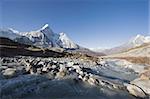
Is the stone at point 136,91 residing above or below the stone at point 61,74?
below

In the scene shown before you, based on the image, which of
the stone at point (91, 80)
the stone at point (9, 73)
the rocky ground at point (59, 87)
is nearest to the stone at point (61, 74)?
the rocky ground at point (59, 87)

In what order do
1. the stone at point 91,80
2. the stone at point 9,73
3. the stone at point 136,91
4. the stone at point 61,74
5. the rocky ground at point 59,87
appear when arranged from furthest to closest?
the stone at point 61,74 → the stone at point 91,80 → the stone at point 9,73 → the stone at point 136,91 → the rocky ground at point 59,87

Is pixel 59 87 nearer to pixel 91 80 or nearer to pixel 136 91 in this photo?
pixel 91 80

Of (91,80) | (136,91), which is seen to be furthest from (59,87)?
(136,91)

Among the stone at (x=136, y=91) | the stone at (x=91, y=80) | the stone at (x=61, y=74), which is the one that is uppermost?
the stone at (x=61, y=74)

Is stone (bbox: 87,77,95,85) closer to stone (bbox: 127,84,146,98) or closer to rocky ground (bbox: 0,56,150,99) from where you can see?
rocky ground (bbox: 0,56,150,99)

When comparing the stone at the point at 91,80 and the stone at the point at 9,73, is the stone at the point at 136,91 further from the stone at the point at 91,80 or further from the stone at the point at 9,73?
the stone at the point at 9,73

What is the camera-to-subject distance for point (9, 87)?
34.9ft

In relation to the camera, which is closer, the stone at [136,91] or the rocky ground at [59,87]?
the rocky ground at [59,87]

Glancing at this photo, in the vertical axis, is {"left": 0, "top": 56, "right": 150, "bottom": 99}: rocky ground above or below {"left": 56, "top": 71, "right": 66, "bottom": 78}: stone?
below

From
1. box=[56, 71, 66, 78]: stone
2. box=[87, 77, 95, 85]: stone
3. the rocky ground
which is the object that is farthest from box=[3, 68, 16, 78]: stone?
box=[87, 77, 95, 85]: stone

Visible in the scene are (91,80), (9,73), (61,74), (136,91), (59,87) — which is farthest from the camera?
(61,74)

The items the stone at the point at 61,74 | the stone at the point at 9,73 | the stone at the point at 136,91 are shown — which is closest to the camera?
the stone at the point at 136,91

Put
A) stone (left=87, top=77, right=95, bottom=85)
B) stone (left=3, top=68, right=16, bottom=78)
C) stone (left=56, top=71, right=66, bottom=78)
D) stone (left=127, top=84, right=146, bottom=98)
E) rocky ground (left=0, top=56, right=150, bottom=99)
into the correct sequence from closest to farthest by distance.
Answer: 1. rocky ground (left=0, top=56, right=150, bottom=99)
2. stone (left=127, top=84, right=146, bottom=98)
3. stone (left=3, top=68, right=16, bottom=78)
4. stone (left=87, top=77, right=95, bottom=85)
5. stone (left=56, top=71, right=66, bottom=78)
